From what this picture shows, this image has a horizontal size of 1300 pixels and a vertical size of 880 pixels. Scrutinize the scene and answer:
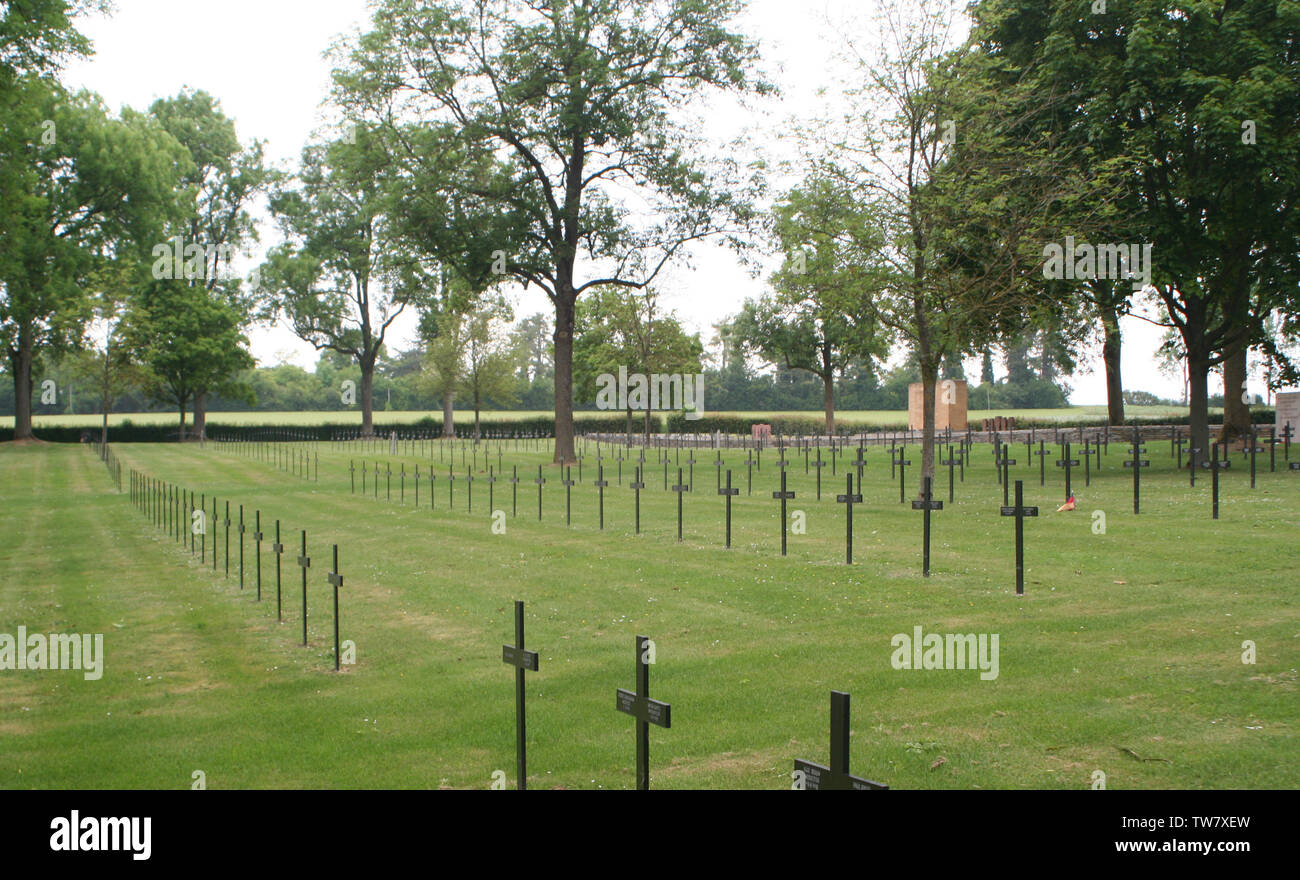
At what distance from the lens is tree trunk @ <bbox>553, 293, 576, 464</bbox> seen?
39.2m

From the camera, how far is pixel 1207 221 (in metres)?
27.9

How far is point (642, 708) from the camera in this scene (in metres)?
5.08

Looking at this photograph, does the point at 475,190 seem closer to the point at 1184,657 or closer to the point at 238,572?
the point at 238,572

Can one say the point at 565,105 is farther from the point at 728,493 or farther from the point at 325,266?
the point at 325,266

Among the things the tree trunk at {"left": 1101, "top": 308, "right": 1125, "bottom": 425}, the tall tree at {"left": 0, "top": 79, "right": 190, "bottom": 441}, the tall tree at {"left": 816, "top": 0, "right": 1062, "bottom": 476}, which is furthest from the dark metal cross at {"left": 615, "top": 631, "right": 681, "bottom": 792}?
the tall tree at {"left": 0, "top": 79, "right": 190, "bottom": 441}

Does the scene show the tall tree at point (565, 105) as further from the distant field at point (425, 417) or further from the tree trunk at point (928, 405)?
the distant field at point (425, 417)

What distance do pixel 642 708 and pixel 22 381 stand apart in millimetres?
61543

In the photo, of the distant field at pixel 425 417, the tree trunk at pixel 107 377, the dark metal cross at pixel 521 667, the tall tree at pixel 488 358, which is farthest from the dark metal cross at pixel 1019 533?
the distant field at pixel 425 417

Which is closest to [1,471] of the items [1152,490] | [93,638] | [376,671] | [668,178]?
[668,178]

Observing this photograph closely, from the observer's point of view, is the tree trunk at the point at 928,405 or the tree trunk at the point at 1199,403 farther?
the tree trunk at the point at 1199,403

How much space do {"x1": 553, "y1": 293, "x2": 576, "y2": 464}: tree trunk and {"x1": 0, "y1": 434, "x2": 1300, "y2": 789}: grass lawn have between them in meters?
19.1

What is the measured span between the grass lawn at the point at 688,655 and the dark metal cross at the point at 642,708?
1040 millimetres

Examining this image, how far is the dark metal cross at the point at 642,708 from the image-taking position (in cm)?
491

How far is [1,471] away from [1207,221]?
→ 138 ft
